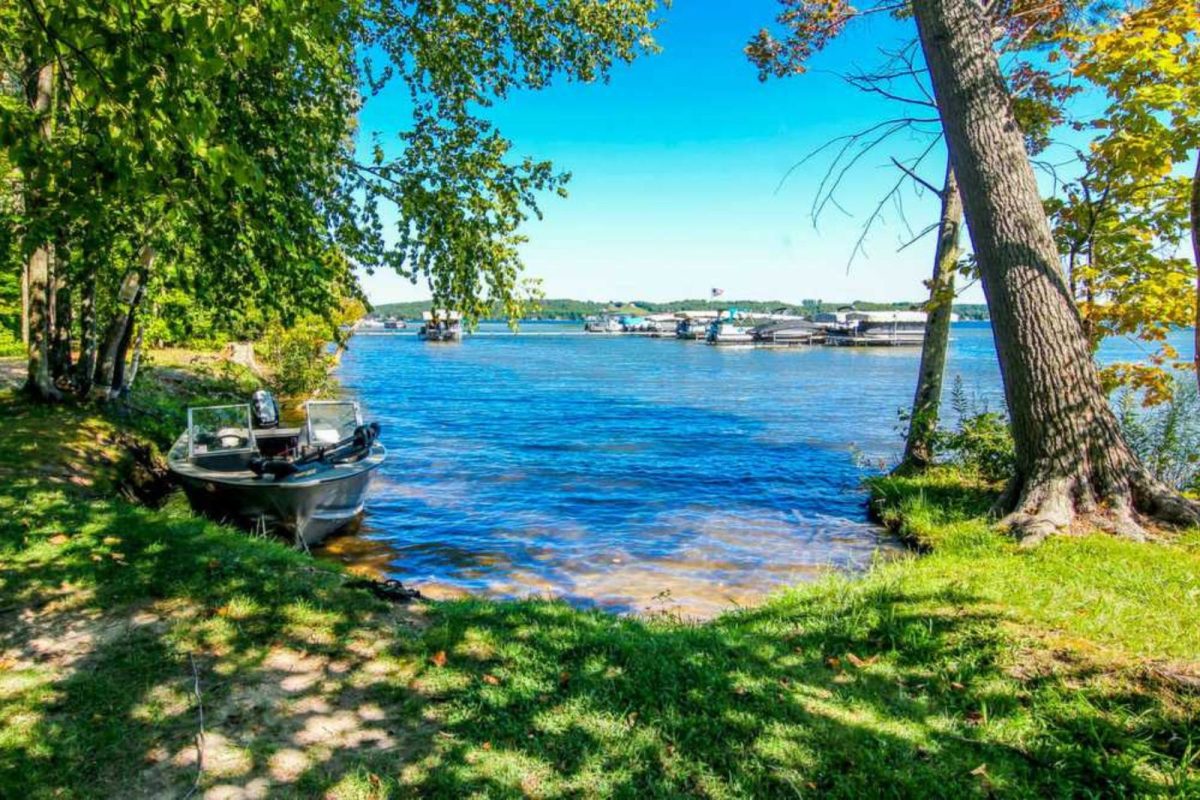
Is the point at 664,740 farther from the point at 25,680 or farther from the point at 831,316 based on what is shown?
the point at 831,316

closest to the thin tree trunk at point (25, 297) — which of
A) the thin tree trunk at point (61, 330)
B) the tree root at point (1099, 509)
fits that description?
the thin tree trunk at point (61, 330)

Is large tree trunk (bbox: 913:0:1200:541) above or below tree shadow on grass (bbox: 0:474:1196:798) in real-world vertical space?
above

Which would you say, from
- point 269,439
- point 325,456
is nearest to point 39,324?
point 269,439

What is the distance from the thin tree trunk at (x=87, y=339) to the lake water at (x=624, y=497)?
6169mm

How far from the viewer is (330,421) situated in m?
12.2

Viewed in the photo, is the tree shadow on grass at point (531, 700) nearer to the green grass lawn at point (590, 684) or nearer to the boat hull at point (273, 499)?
the green grass lawn at point (590, 684)

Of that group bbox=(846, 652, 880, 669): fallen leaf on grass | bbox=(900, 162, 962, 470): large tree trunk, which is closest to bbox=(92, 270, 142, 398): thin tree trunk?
bbox=(846, 652, 880, 669): fallen leaf on grass

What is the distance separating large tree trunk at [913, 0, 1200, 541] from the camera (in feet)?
22.9

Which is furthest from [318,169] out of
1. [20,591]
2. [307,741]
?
[307,741]

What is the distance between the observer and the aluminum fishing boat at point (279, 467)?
946cm

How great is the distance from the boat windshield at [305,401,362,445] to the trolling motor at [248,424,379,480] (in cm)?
22

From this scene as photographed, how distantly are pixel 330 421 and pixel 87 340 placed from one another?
5.65 m

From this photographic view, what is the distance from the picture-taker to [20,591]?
5.45m

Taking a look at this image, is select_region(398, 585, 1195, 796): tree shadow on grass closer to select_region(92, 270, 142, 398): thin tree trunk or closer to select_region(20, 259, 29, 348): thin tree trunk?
select_region(20, 259, 29, 348): thin tree trunk
